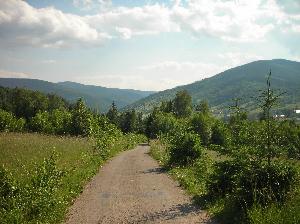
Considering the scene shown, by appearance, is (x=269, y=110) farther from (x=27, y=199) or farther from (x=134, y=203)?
(x=27, y=199)

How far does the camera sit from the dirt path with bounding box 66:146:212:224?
14.8 metres

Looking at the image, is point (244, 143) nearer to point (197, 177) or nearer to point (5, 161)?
point (197, 177)

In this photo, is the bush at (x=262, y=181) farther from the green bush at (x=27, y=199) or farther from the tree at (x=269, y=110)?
the green bush at (x=27, y=199)

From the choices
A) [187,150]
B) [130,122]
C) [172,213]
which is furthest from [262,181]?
[130,122]

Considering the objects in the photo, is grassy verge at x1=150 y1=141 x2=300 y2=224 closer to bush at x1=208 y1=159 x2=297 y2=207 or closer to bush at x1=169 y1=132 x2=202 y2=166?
bush at x1=208 y1=159 x2=297 y2=207

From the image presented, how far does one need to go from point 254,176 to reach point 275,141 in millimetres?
1966

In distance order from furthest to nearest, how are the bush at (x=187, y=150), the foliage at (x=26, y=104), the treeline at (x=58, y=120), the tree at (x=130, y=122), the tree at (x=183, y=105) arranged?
the foliage at (x=26, y=104) < the tree at (x=183, y=105) < the tree at (x=130, y=122) < the treeline at (x=58, y=120) < the bush at (x=187, y=150)

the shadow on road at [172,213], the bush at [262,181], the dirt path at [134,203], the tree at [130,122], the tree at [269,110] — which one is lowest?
the tree at [130,122]

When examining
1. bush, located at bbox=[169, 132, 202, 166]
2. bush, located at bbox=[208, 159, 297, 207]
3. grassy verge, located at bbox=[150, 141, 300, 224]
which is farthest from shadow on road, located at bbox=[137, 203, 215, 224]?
bush, located at bbox=[169, 132, 202, 166]

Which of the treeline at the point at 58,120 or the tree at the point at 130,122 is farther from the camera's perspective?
the tree at the point at 130,122

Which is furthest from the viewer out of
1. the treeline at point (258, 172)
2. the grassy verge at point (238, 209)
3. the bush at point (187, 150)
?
the bush at point (187, 150)

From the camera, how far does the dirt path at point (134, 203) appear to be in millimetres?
14828

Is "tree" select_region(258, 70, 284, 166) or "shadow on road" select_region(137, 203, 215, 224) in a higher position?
"tree" select_region(258, 70, 284, 166)

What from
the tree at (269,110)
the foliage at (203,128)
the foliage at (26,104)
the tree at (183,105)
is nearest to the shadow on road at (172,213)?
the tree at (269,110)
